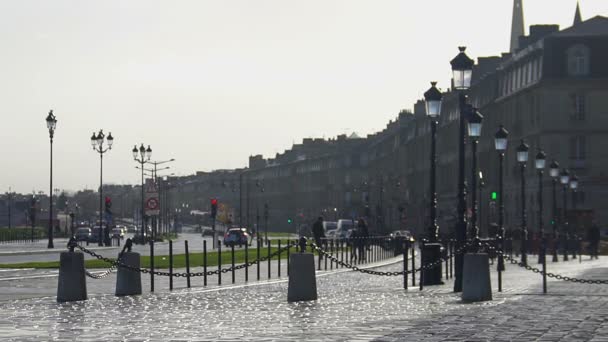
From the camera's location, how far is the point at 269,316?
19750mm

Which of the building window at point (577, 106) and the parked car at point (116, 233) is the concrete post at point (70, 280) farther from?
the parked car at point (116, 233)

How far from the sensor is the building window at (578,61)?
313 feet

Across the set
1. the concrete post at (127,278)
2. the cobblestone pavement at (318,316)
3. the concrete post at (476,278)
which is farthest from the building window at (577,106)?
the concrete post at (476,278)

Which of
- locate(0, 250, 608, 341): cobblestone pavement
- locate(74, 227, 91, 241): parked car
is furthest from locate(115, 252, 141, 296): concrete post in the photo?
locate(74, 227, 91, 241): parked car

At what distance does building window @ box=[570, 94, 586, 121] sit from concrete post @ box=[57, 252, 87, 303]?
76.5 metres

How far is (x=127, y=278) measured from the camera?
86.2ft

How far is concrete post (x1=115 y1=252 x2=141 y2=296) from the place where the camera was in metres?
26.2

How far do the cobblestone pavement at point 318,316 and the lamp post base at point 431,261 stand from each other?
4.57 feet

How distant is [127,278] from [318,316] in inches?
301

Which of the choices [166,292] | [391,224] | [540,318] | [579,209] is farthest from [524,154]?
[391,224]

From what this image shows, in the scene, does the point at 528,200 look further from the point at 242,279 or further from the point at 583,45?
the point at 242,279

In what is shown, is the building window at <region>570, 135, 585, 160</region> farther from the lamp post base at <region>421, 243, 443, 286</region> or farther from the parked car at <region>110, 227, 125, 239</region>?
the lamp post base at <region>421, 243, 443, 286</region>

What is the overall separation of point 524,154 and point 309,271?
1125 inches

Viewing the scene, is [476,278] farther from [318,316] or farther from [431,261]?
[431,261]
